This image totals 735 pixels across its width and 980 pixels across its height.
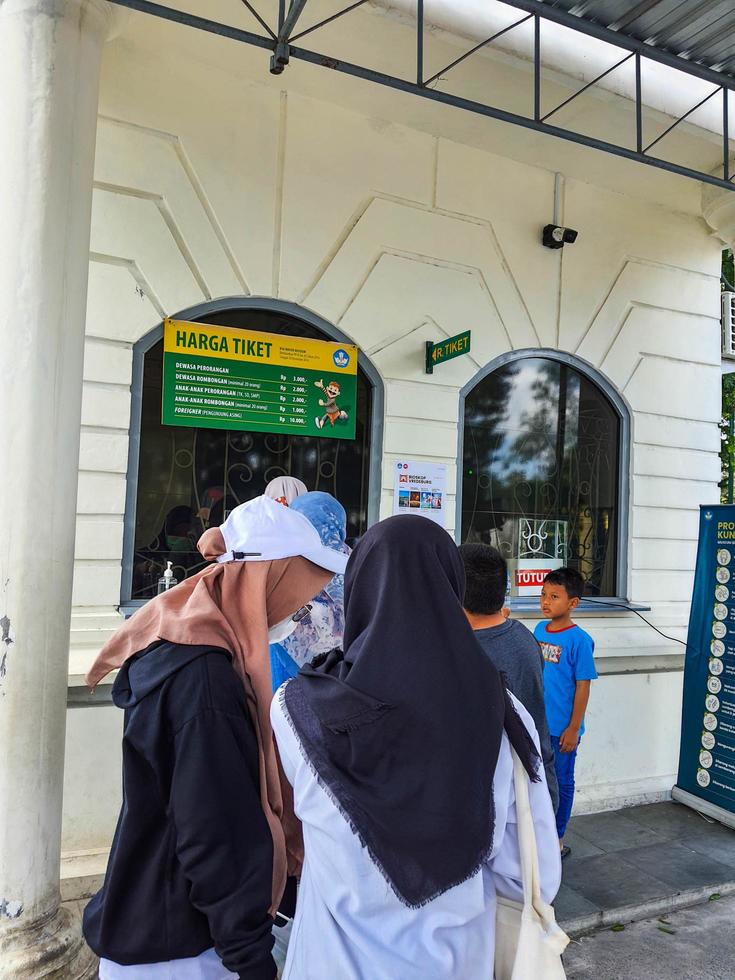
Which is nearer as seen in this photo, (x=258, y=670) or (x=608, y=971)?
(x=258, y=670)

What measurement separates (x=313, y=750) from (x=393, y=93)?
176 inches

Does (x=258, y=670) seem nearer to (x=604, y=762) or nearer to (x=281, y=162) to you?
(x=281, y=162)

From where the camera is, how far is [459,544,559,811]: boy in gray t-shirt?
2916 millimetres

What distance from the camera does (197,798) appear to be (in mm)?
1607

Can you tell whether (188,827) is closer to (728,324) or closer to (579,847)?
(579,847)

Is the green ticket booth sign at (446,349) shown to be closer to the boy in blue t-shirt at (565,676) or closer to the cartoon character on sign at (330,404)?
the cartoon character on sign at (330,404)

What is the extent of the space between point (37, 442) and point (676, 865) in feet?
13.9

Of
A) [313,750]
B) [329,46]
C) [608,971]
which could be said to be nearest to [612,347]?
[329,46]

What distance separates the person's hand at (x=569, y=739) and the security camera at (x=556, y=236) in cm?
345

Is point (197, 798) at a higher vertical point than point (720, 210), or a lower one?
lower

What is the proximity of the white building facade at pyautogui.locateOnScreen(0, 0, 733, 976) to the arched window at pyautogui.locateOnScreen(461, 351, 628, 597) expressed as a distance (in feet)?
0.09

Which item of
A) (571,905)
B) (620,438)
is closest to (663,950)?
(571,905)

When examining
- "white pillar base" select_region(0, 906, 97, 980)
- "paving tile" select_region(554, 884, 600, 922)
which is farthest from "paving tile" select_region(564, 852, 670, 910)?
"white pillar base" select_region(0, 906, 97, 980)

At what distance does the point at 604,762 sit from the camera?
5695mm
